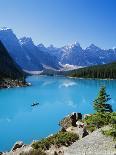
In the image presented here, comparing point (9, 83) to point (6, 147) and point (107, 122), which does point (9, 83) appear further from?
point (107, 122)

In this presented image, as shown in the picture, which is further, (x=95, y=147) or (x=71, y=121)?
(x=71, y=121)

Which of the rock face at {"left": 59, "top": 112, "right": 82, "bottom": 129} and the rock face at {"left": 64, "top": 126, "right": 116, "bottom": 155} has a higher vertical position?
the rock face at {"left": 64, "top": 126, "right": 116, "bottom": 155}

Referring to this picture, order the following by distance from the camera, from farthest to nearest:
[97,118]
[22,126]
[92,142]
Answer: [22,126]
[97,118]
[92,142]

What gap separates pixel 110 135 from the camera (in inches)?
968

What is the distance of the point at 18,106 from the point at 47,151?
3097 inches

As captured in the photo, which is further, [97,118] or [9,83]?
[9,83]

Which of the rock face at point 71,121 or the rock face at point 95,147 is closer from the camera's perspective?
the rock face at point 95,147

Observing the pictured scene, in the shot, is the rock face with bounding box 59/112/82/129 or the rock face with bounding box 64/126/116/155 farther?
the rock face with bounding box 59/112/82/129

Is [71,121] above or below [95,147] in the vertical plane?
below

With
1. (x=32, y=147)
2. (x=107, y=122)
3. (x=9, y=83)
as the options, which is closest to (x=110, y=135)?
(x=107, y=122)

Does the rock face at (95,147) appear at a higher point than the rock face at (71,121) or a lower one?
higher

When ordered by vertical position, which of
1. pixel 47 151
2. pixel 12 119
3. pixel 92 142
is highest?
pixel 92 142

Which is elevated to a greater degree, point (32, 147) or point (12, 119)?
point (32, 147)

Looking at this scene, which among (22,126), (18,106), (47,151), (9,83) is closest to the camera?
(47,151)
